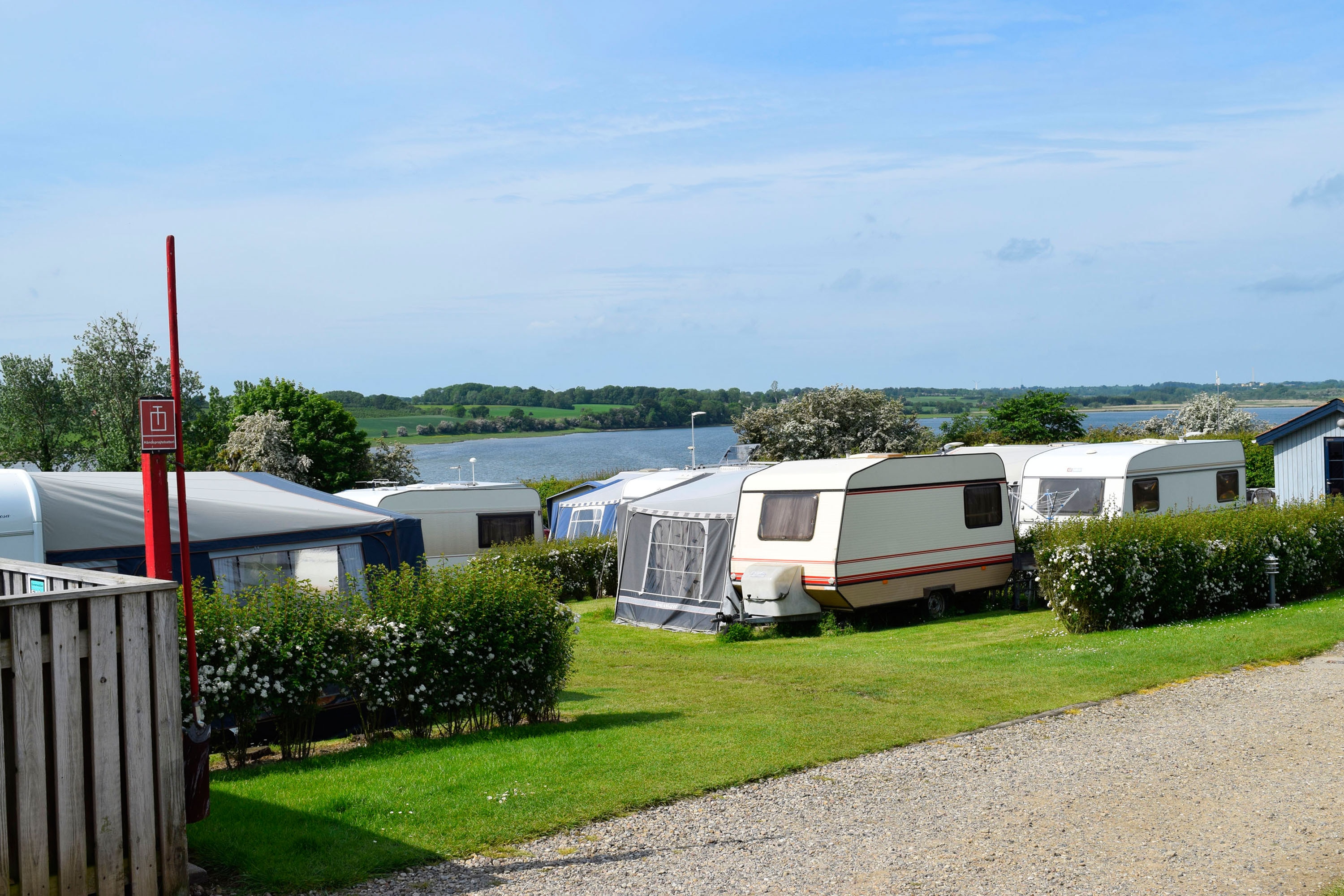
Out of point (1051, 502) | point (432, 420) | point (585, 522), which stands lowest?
point (585, 522)

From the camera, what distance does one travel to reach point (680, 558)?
630 inches

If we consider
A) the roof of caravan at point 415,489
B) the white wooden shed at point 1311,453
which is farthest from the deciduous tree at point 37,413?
the white wooden shed at point 1311,453

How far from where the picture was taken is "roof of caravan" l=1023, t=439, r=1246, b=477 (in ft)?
56.6

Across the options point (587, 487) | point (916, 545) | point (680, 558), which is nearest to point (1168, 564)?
point (916, 545)

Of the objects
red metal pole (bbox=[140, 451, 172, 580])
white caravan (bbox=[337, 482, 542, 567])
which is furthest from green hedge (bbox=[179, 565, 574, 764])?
white caravan (bbox=[337, 482, 542, 567])

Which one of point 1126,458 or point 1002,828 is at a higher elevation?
point 1126,458

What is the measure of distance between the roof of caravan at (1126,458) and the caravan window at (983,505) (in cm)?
228

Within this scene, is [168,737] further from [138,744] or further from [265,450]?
[265,450]

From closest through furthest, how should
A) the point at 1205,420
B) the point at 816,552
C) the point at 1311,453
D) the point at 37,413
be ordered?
the point at 816,552 < the point at 1311,453 < the point at 37,413 < the point at 1205,420

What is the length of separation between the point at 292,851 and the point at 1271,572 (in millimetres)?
12645

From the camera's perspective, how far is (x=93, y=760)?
4.20 meters

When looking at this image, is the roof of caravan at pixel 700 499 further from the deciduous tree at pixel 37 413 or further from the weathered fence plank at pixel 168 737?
the deciduous tree at pixel 37 413

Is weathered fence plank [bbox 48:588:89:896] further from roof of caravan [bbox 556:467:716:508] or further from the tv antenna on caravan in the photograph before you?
the tv antenna on caravan

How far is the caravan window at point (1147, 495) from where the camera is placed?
1730 cm
